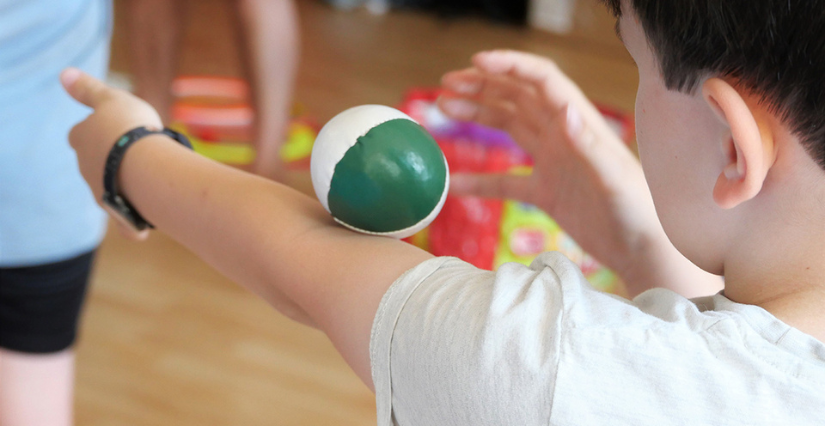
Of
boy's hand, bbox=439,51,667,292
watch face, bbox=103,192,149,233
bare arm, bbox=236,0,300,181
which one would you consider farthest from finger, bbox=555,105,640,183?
bare arm, bbox=236,0,300,181

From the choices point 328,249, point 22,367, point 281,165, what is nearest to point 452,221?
point 281,165

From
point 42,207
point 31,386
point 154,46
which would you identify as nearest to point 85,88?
point 42,207

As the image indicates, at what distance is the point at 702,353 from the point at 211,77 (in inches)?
108

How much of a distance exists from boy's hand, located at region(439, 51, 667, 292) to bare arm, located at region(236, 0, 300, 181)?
3.61 feet

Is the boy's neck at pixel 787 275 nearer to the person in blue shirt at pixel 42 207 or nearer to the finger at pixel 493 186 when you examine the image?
the finger at pixel 493 186

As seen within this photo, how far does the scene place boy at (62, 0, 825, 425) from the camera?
1.51ft

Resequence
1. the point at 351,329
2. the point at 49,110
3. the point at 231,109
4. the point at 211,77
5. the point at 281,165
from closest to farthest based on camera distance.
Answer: the point at 351,329
the point at 49,110
the point at 281,165
the point at 231,109
the point at 211,77

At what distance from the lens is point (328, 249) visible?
1.98 feet

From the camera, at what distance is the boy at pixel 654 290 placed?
1.51 ft

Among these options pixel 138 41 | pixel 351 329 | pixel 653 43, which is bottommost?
pixel 138 41

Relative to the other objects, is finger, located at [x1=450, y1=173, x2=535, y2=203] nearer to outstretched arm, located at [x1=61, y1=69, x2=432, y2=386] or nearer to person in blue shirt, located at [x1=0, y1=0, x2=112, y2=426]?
outstretched arm, located at [x1=61, y1=69, x2=432, y2=386]

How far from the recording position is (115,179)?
2.48 feet

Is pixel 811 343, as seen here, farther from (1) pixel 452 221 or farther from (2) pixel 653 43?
(1) pixel 452 221

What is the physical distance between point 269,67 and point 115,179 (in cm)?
126
